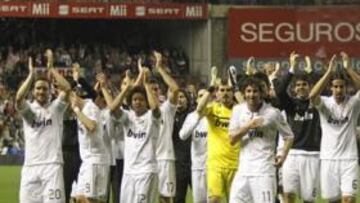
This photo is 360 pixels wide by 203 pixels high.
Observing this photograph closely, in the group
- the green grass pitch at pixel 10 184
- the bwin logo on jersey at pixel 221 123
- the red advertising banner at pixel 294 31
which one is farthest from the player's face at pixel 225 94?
the red advertising banner at pixel 294 31

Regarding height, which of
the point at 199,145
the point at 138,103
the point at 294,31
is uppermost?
the point at 294,31

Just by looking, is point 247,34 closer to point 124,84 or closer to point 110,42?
point 110,42

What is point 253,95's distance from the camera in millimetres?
12906

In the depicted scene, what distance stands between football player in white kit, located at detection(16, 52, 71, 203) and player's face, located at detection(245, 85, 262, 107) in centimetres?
220

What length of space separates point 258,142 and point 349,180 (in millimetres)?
2324

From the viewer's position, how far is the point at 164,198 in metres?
16.8

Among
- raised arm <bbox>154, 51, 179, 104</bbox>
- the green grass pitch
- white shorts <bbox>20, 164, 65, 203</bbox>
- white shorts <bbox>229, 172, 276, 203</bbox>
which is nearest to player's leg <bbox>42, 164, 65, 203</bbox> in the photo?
white shorts <bbox>20, 164, 65, 203</bbox>

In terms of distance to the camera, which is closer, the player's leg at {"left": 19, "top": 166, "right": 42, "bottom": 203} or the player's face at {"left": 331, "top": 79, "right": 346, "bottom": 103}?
the player's leg at {"left": 19, "top": 166, "right": 42, "bottom": 203}

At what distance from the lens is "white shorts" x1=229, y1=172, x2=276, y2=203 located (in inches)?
506

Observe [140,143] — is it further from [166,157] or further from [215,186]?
[166,157]

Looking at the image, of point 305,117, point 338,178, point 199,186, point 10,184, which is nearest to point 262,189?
point 338,178

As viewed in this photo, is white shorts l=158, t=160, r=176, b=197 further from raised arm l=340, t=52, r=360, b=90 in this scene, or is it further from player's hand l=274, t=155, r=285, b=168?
player's hand l=274, t=155, r=285, b=168

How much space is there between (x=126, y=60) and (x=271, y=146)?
30.0 metres

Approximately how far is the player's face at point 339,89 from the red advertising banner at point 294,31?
1142 inches
